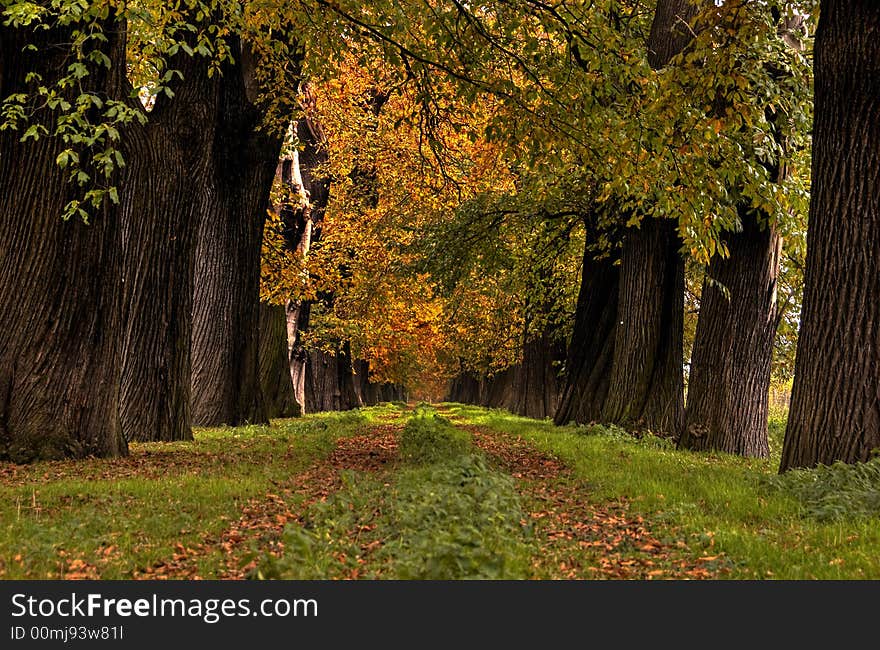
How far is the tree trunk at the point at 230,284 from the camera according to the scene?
17.0 meters

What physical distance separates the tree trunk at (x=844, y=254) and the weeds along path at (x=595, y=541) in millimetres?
2763

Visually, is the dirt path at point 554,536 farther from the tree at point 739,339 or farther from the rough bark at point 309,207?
the rough bark at point 309,207

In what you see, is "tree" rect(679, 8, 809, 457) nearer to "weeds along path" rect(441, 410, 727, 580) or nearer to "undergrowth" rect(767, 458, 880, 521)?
"undergrowth" rect(767, 458, 880, 521)

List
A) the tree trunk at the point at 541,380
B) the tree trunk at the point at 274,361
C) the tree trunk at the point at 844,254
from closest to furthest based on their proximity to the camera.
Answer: the tree trunk at the point at 844,254 → the tree trunk at the point at 274,361 → the tree trunk at the point at 541,380

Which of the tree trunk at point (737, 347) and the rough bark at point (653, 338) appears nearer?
the tree trunk at point (737, 347)

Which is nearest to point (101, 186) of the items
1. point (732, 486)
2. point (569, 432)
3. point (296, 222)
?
point (732, 486)

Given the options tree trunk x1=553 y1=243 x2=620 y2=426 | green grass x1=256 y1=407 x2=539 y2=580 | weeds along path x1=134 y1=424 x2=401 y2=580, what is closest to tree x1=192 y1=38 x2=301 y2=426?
weeds along path x1=134 y1=424 x2=401 y2=580

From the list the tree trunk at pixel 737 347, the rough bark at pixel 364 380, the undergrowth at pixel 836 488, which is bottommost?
the rough bark at pixel 364 380

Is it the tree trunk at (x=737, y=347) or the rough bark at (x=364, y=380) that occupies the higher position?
the tree trunk at (x=737, y=347)

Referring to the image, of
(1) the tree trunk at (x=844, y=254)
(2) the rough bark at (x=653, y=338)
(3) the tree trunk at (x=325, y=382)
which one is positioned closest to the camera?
(1) the tree trunk at (x=844, y=254)

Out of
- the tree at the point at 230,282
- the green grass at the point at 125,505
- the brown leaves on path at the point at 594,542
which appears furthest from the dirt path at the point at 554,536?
the tree at the point at 230,282

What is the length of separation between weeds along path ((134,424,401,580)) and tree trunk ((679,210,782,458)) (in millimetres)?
5623

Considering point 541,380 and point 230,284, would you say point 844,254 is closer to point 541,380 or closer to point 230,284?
point 230,284

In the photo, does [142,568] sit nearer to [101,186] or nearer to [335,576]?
[335,576]
